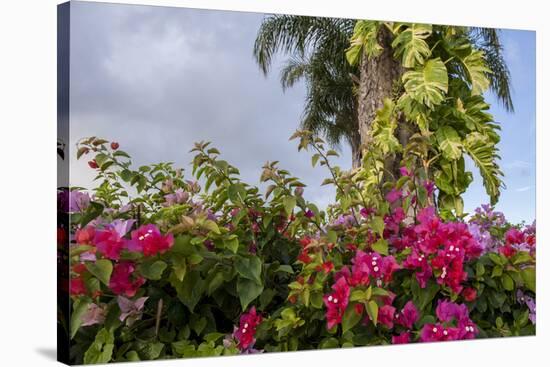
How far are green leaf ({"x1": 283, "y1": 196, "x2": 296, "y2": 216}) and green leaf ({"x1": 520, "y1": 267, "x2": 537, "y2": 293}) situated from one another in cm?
119

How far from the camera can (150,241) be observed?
10.0 feet

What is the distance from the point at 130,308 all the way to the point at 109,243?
27 cm

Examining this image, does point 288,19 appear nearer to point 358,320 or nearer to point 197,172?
point 197,172

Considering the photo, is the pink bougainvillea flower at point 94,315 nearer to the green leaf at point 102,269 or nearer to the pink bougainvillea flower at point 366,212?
the green leaf at point 102,269

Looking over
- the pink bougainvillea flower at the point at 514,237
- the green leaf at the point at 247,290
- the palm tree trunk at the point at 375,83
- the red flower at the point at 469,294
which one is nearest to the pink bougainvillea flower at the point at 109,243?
the green leaf at the point at 247,290

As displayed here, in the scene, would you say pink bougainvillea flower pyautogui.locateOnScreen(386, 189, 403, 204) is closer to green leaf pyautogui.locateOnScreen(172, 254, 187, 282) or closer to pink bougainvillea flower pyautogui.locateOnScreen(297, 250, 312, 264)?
pink bougainvillea flower pyautogui.locateOnScreen(297, 250, 312, 264)

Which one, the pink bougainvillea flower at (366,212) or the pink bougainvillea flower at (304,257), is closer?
the pink bougainvillea flower at (304,257)

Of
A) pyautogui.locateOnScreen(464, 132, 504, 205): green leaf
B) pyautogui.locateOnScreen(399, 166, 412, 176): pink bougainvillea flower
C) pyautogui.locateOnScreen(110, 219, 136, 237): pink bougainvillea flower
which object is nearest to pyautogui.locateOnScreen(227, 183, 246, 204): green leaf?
pyautogui.locateOnScreen(110, 219, 136, 237): pink bougainvillea flower

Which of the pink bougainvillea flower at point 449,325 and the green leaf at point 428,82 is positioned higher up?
the green leaf at point 428,82

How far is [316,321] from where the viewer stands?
3.44 m

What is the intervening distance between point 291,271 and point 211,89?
0.80 meters

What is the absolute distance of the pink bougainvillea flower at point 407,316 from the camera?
3544mm

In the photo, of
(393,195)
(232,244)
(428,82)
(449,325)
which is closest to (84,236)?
(232,244)

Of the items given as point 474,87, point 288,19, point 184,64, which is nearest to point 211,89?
point 184,64
